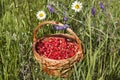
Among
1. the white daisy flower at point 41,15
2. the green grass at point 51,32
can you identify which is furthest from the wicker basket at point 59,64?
the white daisy flower at point 41,15

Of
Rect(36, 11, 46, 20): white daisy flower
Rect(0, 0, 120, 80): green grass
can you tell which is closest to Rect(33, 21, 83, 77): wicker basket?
Rect(0, 0, 120, 80): green grass

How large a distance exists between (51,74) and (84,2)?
91 centimetres

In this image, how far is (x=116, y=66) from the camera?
2.07 metres

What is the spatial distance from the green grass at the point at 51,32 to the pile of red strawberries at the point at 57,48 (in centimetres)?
7

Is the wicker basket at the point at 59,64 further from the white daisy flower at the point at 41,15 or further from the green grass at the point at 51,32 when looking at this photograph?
the white daisy flower at the point at 41,15

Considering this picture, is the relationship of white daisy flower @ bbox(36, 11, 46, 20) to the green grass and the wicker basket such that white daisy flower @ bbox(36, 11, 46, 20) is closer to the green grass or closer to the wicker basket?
the green grass

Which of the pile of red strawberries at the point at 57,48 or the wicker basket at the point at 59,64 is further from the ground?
the pile of red strawberries at the point at 57,48

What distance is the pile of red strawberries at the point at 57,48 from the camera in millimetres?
2158

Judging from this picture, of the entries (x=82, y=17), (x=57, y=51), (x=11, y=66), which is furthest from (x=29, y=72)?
(x=82, y=17)

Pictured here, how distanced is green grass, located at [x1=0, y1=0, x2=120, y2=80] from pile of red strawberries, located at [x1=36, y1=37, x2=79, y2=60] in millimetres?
74

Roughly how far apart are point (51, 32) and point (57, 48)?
0.35 metres

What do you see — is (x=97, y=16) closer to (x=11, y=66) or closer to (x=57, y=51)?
(x=57, y=51)

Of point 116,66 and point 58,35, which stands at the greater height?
point 58,35

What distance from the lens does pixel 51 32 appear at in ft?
8.41
